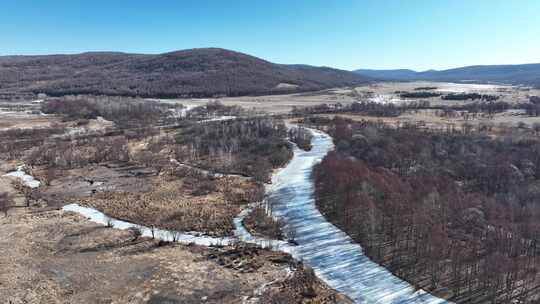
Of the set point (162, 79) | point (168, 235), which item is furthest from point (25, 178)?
point (162, 79)

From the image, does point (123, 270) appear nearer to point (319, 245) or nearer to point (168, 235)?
point (168, 235)

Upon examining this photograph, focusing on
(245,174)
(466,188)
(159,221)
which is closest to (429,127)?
(466,188)

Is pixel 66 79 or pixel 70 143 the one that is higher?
pixel 66 79

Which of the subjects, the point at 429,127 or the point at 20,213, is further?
the point at 429,127

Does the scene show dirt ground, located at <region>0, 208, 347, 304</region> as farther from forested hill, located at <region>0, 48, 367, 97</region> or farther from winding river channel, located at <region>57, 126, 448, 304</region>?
forested hill, located at <region>0, 48, 367, 97</region>

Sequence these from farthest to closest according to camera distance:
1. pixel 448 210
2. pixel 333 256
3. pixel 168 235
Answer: pixel 448 210 < pixel 168 235 < pixel 333 256

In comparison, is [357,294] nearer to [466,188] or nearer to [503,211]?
[503,211]

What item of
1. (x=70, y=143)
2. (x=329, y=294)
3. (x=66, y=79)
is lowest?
(x=329, y=294)
